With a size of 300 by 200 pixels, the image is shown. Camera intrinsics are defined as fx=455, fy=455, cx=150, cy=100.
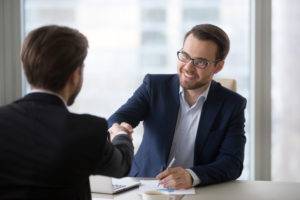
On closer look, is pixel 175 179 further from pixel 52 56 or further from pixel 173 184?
pixel 52 56

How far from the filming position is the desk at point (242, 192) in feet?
6.12

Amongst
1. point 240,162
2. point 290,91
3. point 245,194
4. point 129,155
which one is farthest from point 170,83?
point 290,91

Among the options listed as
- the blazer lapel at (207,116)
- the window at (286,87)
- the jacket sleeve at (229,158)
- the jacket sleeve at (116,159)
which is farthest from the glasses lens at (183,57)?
the window at (286,87)

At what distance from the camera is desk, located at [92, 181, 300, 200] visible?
1864mm

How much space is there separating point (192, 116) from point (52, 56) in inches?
47.5

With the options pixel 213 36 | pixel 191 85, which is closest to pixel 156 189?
pixel 191 85

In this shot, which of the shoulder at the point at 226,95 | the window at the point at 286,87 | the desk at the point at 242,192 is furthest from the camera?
the window at the point at 286,87

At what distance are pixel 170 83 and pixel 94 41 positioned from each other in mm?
1173

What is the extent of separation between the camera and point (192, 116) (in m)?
2.36

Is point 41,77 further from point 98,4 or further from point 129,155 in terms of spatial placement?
point 98,4

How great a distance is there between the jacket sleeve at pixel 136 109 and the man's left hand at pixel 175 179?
446 millimetres

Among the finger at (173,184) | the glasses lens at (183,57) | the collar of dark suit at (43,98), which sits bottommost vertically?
the finger at (173,184)

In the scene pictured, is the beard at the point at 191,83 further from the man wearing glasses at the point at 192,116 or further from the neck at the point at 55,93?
the neck at the point at 55,93

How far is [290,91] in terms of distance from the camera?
10.8ft
